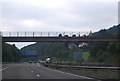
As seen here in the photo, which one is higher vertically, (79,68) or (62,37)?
(62,37)

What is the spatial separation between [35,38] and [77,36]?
9290 millimetres

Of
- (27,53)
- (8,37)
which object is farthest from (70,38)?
(27,53)

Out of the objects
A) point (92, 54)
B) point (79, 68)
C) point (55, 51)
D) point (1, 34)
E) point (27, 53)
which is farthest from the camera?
point (55, 51)

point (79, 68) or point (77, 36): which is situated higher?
point (77, 36)

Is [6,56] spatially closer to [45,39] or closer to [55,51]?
[55,51]

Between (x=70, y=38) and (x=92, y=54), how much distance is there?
1988 inches

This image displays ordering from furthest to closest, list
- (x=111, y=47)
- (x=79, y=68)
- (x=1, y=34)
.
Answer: (x=111, y=47), (x=1, y=34), (x=79, y=68)

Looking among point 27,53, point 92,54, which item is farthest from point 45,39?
point 27,53

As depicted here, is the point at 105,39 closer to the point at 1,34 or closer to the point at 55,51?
the point at 1,34

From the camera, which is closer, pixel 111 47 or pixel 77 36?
pixel 77 36

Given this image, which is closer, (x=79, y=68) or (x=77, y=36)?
(x=79, y=68)

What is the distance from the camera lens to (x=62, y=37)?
77.4 m

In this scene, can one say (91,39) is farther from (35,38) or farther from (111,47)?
(111,47)

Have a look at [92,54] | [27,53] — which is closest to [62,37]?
[92,54]
